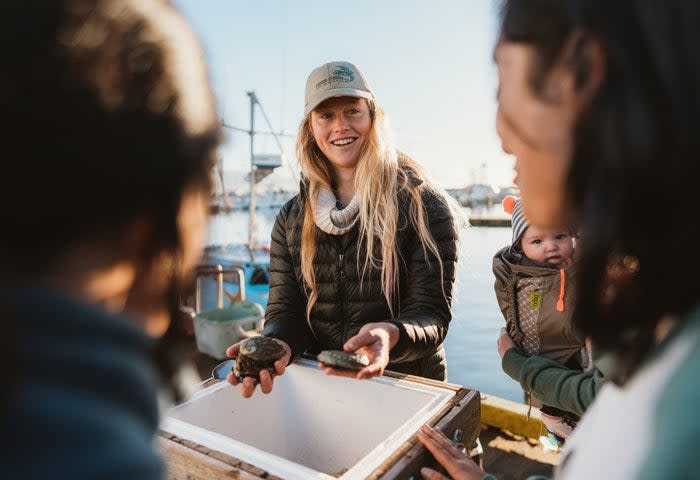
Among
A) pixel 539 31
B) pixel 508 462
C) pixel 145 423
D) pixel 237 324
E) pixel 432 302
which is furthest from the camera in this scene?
pixel 237 324

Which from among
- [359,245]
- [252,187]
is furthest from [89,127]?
[252,187]

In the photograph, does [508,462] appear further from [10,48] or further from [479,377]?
[479,377]

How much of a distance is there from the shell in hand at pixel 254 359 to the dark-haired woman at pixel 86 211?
1165mm

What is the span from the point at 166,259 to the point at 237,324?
6.43m

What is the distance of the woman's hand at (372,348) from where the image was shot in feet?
5.45

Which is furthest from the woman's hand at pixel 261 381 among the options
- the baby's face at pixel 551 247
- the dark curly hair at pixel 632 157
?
the baby's face at pixel 551 247

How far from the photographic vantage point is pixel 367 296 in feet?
7.83

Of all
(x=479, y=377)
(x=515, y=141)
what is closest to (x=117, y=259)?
(x=515, y=141)

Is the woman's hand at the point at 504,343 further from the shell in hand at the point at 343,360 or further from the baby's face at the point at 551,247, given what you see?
the shell in hand at the point at 343,360

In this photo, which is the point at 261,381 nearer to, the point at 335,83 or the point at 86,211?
the point at 86,211

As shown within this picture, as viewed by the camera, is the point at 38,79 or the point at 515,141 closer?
the point at 38,79

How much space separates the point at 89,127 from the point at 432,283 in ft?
6.67

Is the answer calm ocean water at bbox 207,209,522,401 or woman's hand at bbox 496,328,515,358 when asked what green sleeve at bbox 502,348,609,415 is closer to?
woman's hand at bbox 496,328,515,358

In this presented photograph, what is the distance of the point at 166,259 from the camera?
710mm
